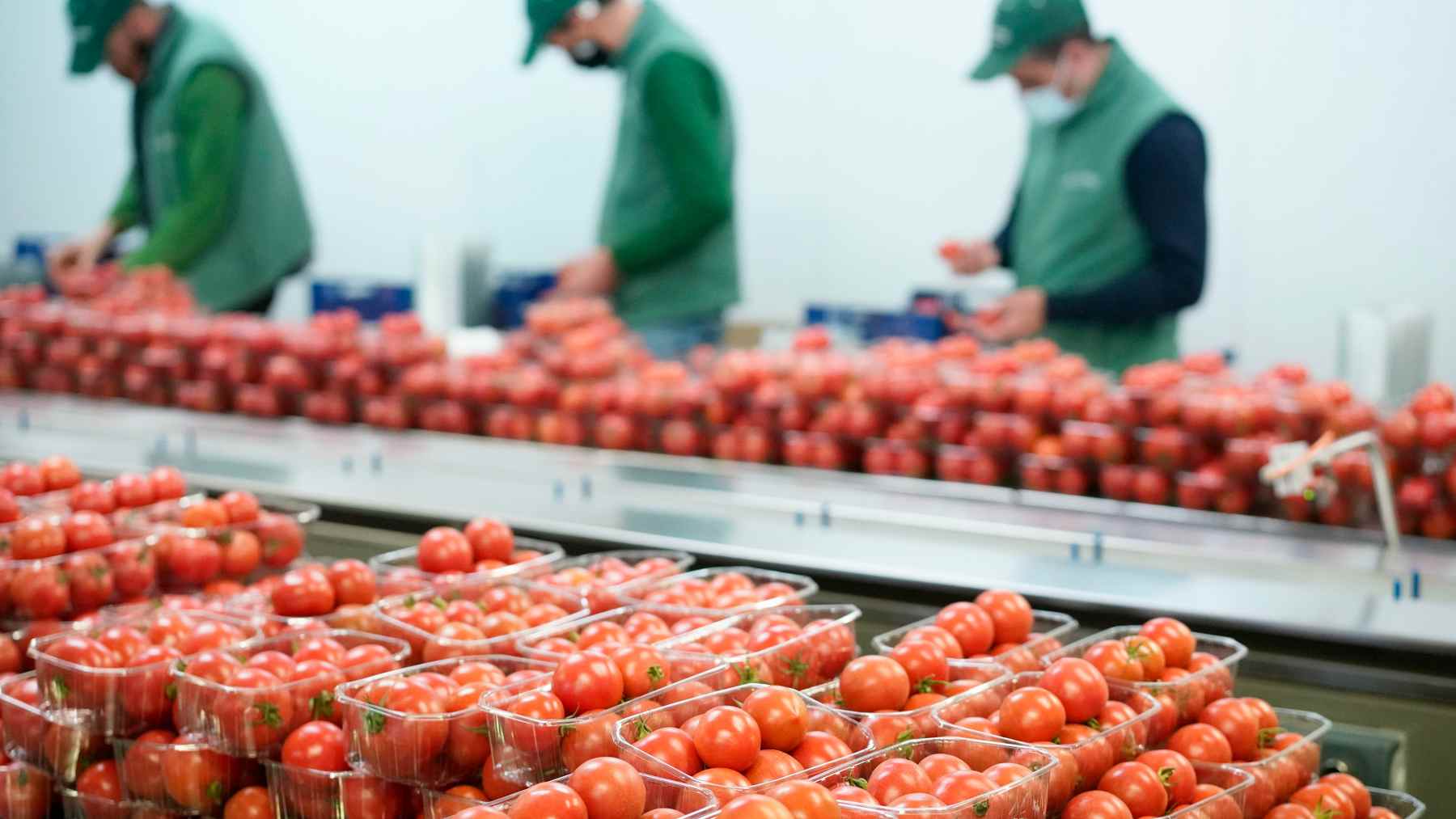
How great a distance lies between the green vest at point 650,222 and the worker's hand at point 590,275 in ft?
0.32

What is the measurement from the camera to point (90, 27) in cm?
638

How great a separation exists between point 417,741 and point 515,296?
5802 mm

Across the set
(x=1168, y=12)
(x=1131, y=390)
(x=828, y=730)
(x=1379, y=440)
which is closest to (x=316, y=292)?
(x=1168, y=12)

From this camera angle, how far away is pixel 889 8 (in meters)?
7.73

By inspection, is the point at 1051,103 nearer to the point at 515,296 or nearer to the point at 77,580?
the point at 515,296

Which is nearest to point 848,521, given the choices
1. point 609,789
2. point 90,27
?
point 609,789

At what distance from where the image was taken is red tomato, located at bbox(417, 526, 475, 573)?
2775 millimetres

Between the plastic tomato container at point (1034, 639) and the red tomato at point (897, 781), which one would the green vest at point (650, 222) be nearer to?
the plastic tomato container at point (1034, 639)

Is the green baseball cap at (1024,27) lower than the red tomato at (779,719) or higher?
higher

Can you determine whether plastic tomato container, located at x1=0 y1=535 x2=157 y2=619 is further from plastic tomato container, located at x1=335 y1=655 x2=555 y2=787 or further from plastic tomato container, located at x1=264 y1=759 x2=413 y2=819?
plastic tomato container, located at x1=335 y1=655 x2=555 y2=787

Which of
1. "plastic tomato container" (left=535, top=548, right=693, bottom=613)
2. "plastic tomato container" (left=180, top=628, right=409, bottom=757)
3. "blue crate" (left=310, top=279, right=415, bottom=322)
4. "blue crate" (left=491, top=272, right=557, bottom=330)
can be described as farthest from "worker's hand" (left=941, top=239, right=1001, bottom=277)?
"plastic tomato container" (left=180, top=628, right=409, bottom=757)

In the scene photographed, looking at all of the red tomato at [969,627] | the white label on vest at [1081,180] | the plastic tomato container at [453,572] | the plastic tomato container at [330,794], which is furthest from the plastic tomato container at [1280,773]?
the white label on vest at [1081,180]

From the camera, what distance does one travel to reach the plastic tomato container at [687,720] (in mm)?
1765

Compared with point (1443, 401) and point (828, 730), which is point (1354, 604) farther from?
point (828, 730)
